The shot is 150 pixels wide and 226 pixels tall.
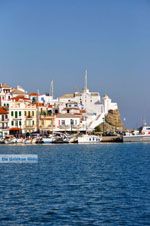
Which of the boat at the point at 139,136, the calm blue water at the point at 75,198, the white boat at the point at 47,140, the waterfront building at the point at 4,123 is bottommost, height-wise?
the calm blue water at the point at 75,198

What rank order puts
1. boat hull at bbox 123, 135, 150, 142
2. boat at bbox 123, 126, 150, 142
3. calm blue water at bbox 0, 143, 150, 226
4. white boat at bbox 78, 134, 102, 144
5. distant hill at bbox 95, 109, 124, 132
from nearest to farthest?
calm blue water at bbox 0, 143, 150, 226
white boat at bbox 78, 134, 102, 144
boat hull at bbox 123, 135, 150, 142
boat at bbox 123, 126, 150, 142
distant hill at bbox 95, 109, 124, 132

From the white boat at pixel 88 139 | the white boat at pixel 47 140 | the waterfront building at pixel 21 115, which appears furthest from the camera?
the waterfront building at pixel 21 115

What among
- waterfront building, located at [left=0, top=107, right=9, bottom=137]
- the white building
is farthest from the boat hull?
waterfront building, located at [left=0, top=107, right=9, bottom=137]

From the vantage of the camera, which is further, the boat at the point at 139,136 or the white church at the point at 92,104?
the white church at the point at 92,104

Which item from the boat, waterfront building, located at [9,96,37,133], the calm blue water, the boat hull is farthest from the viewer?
the boat

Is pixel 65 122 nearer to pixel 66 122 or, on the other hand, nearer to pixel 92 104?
pixel 66 122

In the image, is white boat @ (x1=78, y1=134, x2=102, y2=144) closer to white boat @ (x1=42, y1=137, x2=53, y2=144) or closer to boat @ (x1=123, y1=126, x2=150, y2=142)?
white boat @ (x1=42, y1=137, x2=53, y2=144)

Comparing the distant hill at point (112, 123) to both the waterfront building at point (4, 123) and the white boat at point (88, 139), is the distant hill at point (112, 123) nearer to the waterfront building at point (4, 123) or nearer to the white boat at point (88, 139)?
the white boat at point (88, 139)

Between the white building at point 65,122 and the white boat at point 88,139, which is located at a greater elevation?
the white building at point 65,122

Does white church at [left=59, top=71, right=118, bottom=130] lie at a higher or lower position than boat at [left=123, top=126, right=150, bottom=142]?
higher

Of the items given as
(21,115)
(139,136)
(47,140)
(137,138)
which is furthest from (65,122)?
(139,136)

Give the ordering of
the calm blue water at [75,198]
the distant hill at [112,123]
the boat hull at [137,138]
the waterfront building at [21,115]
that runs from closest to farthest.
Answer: the calm blue water at [75,198], the waterfront building at [21,115], the boat hull at [137,138], the distant hill at [112,123]

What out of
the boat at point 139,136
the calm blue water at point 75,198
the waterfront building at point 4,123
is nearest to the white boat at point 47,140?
the waterfront building at point 4,123

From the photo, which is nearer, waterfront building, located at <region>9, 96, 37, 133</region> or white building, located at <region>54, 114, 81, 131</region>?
waterfront building, located at <region>9, 96, 37, 133</region>
